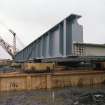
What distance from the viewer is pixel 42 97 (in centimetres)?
1160

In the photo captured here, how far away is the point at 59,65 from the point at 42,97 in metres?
4.84

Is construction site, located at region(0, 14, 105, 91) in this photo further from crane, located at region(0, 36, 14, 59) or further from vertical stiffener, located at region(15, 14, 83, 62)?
crane, located at region(0, 36, 14, 59)

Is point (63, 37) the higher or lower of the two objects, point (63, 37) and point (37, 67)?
the higher

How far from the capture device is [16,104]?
9.95m

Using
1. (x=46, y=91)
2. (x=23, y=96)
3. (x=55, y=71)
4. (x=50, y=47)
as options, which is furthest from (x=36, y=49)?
(x=23, y=96)

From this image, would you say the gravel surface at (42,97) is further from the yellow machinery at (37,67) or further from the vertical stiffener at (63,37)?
the vertical stiffener at (63,37)

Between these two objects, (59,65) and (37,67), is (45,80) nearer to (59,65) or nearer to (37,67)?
(37,67)

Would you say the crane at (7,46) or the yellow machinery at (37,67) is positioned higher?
the crane at (7,46)

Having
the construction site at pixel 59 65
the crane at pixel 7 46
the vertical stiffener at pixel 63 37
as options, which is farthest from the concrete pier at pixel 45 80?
the crane at pixel 7 46

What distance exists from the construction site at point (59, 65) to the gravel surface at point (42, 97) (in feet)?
1.55

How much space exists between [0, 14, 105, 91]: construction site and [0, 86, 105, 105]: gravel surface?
47cm

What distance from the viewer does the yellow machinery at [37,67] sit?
43.8 feet

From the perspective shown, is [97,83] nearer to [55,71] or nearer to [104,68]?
[104,68]

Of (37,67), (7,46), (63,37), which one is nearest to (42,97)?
(37,67)
